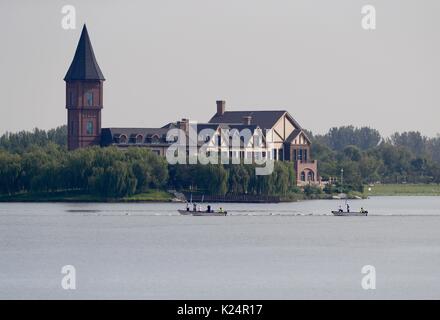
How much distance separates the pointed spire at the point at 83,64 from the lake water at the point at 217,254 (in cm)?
3105

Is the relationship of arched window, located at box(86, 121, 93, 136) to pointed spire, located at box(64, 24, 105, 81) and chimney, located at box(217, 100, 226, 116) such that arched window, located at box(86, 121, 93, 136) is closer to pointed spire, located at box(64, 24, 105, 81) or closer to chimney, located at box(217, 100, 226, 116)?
pointed spire, located at box(64, 24, 105, 81)

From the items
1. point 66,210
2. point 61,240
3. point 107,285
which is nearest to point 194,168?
point 66,210

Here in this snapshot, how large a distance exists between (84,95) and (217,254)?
63718 millimetres

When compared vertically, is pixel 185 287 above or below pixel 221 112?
below

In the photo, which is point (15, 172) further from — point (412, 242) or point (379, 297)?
point (379, 297)

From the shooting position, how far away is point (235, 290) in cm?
4597

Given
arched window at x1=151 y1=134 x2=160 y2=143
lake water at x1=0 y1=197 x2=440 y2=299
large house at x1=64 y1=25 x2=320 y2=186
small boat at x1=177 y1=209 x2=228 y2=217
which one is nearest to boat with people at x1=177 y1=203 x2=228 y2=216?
small boat at x1=177 y1=209 x2=228 y2=217

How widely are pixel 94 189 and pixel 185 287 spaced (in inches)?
2191

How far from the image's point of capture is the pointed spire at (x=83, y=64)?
119 meters

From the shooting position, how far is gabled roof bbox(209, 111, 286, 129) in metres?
121

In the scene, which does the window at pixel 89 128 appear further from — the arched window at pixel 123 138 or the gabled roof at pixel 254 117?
the gabled roof at pixel 254 117

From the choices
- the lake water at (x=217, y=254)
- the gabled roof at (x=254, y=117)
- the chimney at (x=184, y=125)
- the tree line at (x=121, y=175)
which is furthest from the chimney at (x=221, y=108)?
the lake water at (x=217, y=254)

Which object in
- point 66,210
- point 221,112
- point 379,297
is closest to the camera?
point 379,297
